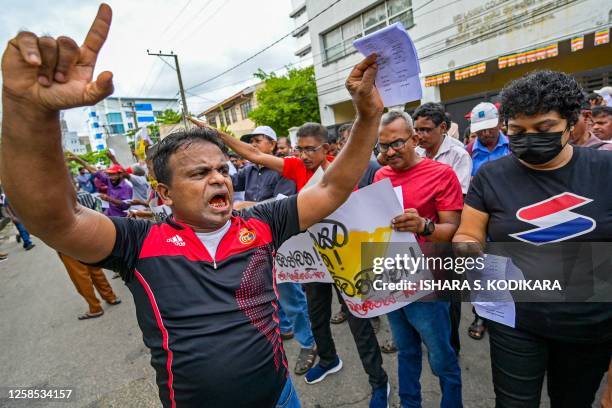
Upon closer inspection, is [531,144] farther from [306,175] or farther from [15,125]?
[15,125]

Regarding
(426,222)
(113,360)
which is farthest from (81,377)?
(426,222)

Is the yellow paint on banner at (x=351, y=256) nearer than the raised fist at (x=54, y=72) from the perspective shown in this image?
No

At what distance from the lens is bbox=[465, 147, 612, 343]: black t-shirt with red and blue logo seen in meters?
1.36

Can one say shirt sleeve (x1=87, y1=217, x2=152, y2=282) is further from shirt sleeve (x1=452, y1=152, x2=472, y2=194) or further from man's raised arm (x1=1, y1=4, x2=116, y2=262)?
shirt sleeve (x1=452, y1=152, x2=472, y2=194)

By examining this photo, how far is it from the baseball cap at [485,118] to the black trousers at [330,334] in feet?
7.68

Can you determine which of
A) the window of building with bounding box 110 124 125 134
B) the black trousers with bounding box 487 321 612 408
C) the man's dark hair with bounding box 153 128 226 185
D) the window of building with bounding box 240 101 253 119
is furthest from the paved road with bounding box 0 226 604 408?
the window of building with bounding box 110 124 125 134

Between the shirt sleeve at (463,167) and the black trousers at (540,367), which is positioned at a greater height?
the shirt sleeve at (463,167)

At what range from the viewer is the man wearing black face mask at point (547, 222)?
1390 millimetres

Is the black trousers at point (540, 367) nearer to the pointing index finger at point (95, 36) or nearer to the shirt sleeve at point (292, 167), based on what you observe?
the shirt sleeve at point (292, 167)

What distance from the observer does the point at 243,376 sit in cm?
128

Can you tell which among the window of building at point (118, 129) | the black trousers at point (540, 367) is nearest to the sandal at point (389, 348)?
the black trousers at point (540, 367)

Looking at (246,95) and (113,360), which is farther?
(246,95)

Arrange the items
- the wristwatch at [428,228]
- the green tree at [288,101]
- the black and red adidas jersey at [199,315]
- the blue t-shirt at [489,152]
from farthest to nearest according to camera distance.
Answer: the green tree at [288,101], the blue t-shirt at [489,152], the wristwatch at [428,228], the black and red adidas jersey at [199,315]

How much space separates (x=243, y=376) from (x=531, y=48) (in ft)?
40.2
